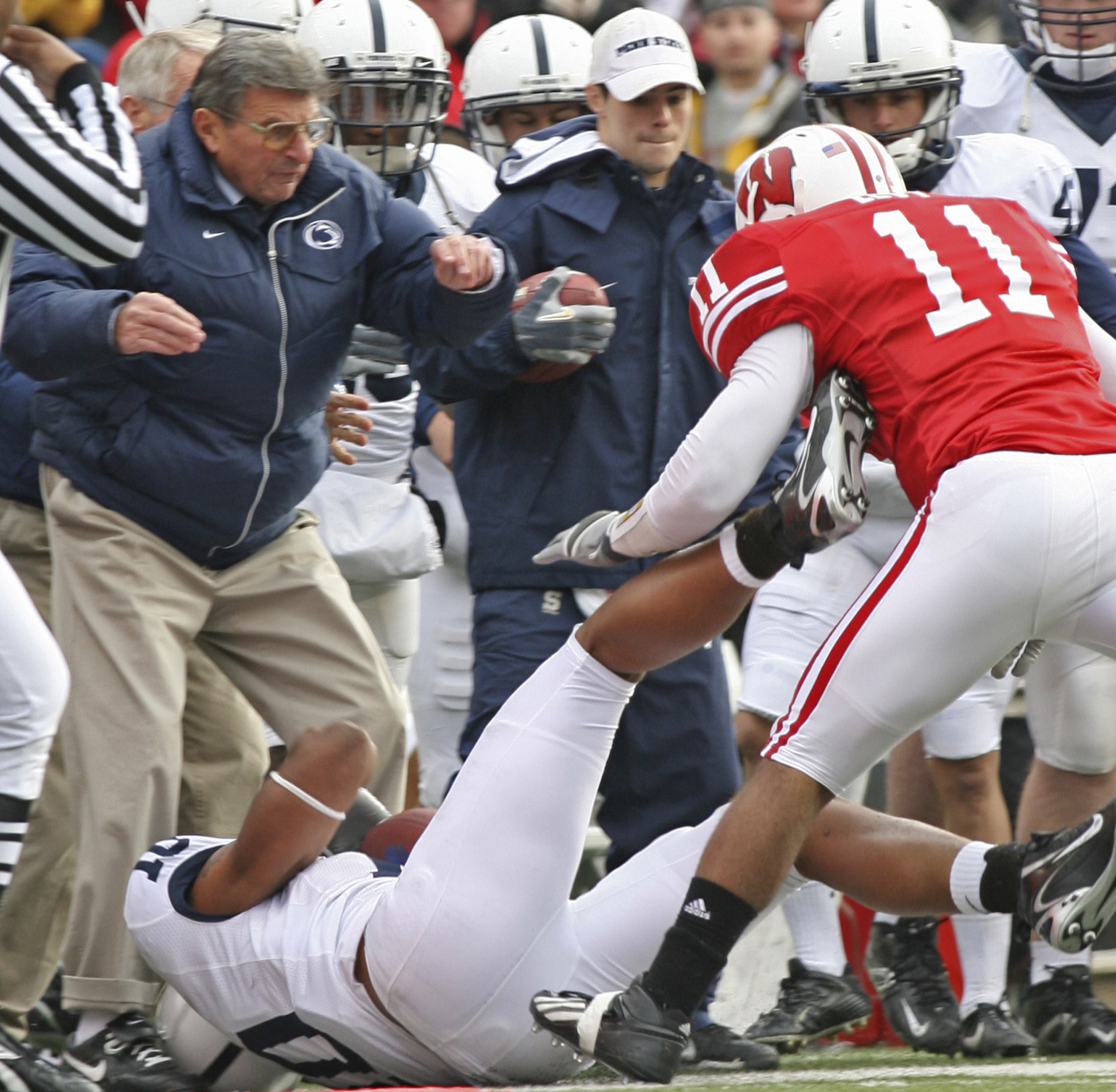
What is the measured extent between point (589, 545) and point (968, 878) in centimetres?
85

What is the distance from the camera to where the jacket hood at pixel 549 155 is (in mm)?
4348

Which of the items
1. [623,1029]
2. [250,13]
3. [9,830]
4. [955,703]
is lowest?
[955,703]

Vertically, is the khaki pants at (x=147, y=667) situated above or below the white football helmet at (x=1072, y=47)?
below

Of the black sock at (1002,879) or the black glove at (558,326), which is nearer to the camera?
the black sock at (1002,879)

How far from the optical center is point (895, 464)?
11.3 feet

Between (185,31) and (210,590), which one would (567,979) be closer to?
(210,590)

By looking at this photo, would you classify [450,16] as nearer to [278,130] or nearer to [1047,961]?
[278,130]

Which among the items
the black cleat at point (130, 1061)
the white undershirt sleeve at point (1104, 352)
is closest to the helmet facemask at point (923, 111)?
the white undershirt sleeve at point (1104, 352)

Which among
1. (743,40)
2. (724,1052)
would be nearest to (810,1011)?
(724,1052)

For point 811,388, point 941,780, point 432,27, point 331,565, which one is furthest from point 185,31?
A: point 941,780

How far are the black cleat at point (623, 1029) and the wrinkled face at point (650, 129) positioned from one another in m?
1.96

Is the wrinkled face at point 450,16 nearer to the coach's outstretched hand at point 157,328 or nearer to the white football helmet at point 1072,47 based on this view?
the white football helmet at point 1072,47

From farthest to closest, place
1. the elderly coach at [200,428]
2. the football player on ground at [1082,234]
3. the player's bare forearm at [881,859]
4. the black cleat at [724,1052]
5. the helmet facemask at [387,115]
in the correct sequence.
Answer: the helmet facemask at [387,115] < the football player on ground at [1082,234] < the black cleat at [724,1052] < the elderly coach at [200,428] < the player's bare forearm at [881,859]

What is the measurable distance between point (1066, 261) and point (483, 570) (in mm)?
1399
